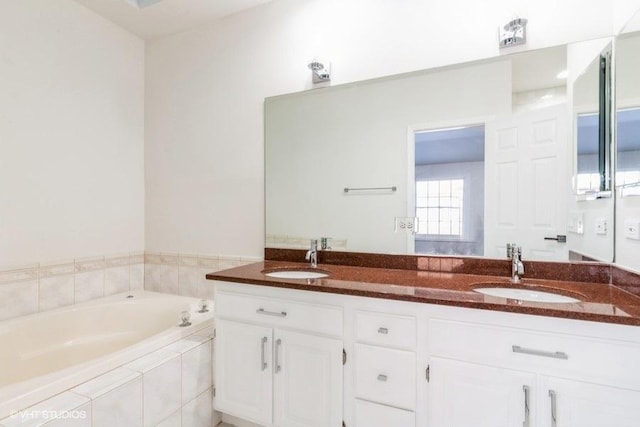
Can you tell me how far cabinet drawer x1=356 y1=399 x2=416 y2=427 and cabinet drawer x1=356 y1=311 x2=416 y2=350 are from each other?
249 millimetres

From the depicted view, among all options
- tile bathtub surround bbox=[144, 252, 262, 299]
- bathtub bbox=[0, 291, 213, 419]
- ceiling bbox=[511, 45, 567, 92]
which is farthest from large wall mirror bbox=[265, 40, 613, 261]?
bathtub bbox=[0, 291, 213, 419]

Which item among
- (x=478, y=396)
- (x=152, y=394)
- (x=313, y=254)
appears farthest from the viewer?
(x=313, y=254)

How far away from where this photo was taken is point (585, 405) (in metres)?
1.01

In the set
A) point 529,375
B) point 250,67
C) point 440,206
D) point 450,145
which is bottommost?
point 529,375

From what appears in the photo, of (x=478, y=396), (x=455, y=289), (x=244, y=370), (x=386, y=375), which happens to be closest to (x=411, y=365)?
(x=386, y=375)

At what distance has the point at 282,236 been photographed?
2.13 metres

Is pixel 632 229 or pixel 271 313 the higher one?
pixel 632 229

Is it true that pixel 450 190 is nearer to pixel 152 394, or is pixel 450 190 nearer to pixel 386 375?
pixel 386 375

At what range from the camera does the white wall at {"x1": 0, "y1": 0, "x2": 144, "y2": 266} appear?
6.04 feet

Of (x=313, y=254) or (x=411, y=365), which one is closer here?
(x=411, y=365)

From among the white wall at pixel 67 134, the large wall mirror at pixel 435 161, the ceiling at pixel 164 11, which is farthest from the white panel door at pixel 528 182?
the white wall at pixel 67 134

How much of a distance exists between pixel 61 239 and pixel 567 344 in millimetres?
2702

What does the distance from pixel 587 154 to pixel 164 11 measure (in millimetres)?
2703

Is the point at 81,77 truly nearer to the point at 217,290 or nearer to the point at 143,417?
the point at 217,290
